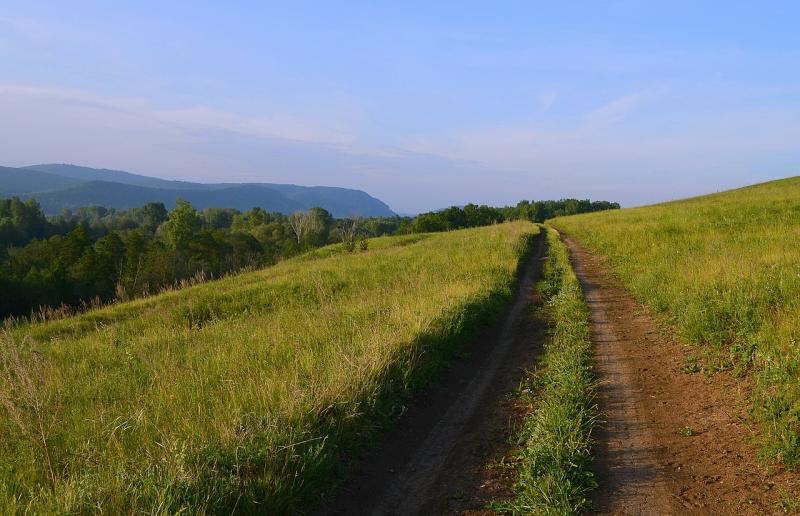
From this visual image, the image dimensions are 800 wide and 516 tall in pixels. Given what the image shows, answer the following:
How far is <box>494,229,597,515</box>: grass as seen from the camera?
3576mm

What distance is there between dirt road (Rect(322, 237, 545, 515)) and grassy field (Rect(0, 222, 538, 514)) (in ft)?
0.92

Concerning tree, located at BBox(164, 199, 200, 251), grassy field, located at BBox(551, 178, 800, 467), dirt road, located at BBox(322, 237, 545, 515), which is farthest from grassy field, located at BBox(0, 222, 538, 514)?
tree, located at BBox(164, 199, 200, 251)

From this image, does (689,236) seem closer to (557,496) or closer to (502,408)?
(502,408)

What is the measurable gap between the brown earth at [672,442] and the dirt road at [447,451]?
3.17 ft

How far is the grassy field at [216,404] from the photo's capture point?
11.1 feet

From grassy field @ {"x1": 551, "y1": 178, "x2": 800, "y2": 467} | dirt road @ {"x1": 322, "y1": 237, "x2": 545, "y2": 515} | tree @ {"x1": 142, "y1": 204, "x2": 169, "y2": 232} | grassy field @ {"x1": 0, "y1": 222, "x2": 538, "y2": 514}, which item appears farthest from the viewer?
tree @ {"x1": 142, "y1": 204, "x2": 169, "y2": 232}

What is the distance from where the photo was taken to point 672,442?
447 cm

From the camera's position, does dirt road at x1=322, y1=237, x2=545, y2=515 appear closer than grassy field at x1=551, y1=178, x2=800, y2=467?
Yes

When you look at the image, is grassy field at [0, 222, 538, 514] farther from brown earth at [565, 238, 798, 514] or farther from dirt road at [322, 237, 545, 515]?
brown earth at [565, 238, 798, 514]

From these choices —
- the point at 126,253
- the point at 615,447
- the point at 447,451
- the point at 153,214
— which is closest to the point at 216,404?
the point at 447,451

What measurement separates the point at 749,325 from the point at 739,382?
4.19 feet

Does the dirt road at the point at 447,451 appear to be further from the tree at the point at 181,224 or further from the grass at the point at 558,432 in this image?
the tree at the point at 181,224

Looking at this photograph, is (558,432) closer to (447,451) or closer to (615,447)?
(615,447)

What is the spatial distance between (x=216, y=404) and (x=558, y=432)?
3.41m
